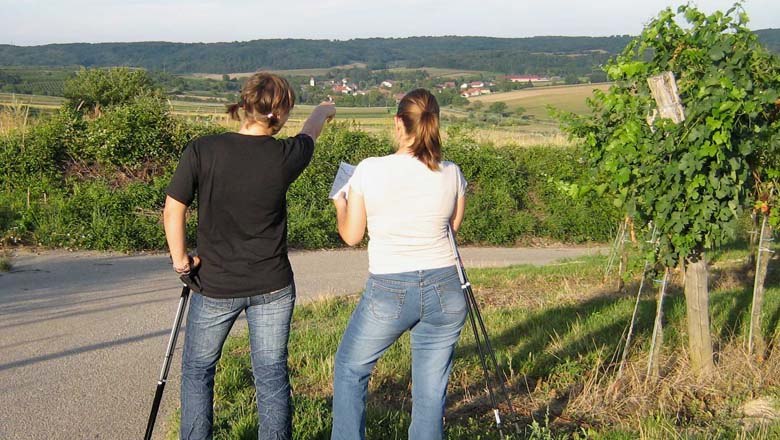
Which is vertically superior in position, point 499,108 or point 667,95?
point 667,95

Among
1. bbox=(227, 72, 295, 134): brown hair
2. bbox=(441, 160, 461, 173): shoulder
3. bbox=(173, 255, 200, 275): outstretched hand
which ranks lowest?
bbox=(173, 255, 200, 275): outstretched hand

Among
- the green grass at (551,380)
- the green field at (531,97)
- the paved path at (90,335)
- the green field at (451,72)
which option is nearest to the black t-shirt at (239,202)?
the green grass at (551,380)

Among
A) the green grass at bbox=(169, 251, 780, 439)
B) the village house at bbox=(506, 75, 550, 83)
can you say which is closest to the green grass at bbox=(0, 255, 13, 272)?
the green grass at bbox=(169, 251, 780, 439)

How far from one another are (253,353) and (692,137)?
10.2 ft

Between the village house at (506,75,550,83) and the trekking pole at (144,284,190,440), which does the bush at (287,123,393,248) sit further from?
the village house at (506,75,550,83)

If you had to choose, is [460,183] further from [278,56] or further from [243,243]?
[278,56]

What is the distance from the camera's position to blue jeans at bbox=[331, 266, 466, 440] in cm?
391

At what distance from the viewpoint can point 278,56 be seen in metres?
49.0

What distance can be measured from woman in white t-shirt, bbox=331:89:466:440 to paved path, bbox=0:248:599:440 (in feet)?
5.60

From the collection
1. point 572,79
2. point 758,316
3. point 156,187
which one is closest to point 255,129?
point 758,316

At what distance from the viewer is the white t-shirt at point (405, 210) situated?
3.85 metres

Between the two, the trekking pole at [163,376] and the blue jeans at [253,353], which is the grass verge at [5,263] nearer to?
the trekking pole at [163,376]

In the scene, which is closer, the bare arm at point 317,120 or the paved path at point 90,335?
the bare arm at point 317,120

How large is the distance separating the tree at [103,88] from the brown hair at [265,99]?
13.9m
